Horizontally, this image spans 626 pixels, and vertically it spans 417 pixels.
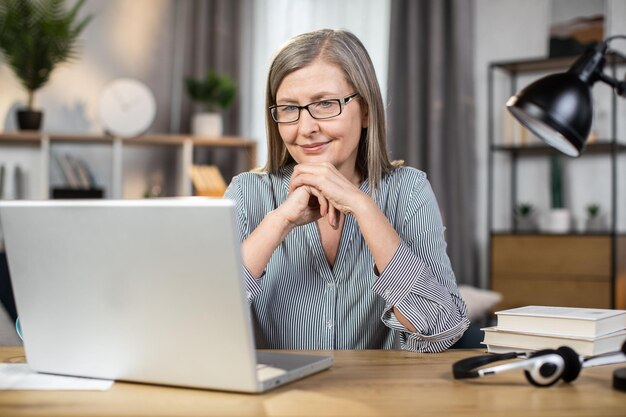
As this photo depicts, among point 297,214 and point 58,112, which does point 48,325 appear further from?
point 58,112

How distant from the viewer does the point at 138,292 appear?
40.6 inches

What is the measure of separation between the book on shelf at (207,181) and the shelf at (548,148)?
1570mm

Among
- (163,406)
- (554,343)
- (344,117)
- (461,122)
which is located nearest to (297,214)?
(344,117)

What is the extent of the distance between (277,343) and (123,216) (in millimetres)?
792

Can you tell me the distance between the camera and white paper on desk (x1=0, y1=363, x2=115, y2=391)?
1.09m

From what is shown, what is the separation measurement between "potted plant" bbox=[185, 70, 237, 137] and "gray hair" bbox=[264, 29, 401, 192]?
114 inches

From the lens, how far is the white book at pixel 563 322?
1247 mm

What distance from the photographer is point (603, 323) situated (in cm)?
126

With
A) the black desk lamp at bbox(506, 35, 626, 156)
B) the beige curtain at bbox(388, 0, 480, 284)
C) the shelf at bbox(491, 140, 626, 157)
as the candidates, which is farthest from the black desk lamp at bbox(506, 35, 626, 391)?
the beige curtain at bbox(388, 0, 480, 284)

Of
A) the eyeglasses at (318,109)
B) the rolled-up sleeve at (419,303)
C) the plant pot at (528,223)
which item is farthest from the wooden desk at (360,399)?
the plant pot at (528,223)

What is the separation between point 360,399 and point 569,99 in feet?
1.83

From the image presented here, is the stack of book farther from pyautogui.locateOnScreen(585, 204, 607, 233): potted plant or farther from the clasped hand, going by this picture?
pyautogui.locateOnScreen(585, 204, 607, 233): potted plant

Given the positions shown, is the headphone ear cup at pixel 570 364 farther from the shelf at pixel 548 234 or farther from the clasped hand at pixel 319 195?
the shelf at pixel 548 234

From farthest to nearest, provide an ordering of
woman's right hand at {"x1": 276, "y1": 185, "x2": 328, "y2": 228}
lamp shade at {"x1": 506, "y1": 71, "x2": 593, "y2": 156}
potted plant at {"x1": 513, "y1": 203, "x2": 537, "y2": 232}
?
potted plant at {"x1": 513, "y1": 203, "x2": 537, "y2": 232}, woman's right hand at {"x1": 276, "y1": 185, "x2": 328, "y2": 228}, lamp shade at {"x1": 506, "y1": 71, "x2": 593, "y2": 156}
